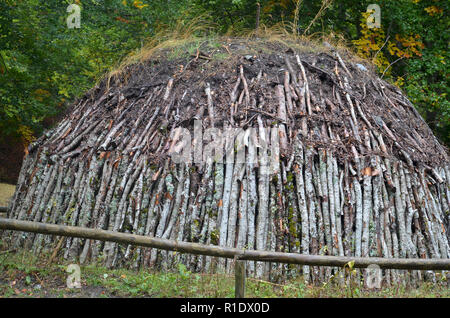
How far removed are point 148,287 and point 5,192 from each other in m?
12.6

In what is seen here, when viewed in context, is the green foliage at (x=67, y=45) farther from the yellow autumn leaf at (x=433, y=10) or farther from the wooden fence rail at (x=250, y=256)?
the wooden fence rail at (x=250, y=256)

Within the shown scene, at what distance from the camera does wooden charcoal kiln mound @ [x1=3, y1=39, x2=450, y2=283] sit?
6.42m

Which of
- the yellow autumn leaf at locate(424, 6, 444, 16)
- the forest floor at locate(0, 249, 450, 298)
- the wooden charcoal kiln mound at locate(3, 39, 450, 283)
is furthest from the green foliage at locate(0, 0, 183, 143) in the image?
the forest floor at locate(0, 249, 450, 298)

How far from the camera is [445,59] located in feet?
44.6

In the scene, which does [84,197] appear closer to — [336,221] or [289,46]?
[336,221]

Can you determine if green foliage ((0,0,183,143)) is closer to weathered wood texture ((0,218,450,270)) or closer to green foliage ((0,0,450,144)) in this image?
green foliage ((0,0,450,144))

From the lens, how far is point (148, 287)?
17.7ft

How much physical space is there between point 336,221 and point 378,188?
841mm

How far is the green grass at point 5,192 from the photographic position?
14414mm

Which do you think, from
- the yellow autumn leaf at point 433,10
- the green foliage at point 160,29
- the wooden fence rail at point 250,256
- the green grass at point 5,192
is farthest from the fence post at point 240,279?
the yellow autumn leaf at point 433,10

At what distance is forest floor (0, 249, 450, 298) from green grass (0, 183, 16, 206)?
29.9 ft

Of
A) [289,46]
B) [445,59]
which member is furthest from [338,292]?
[445,59]

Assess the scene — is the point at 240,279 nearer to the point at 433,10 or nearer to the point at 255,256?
the point at 255,256

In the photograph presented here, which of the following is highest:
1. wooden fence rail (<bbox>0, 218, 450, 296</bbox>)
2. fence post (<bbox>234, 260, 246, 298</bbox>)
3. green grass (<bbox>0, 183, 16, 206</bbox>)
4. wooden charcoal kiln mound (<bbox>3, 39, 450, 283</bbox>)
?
green grass (<bbox>0, 183, 16, 206</bbox>)
